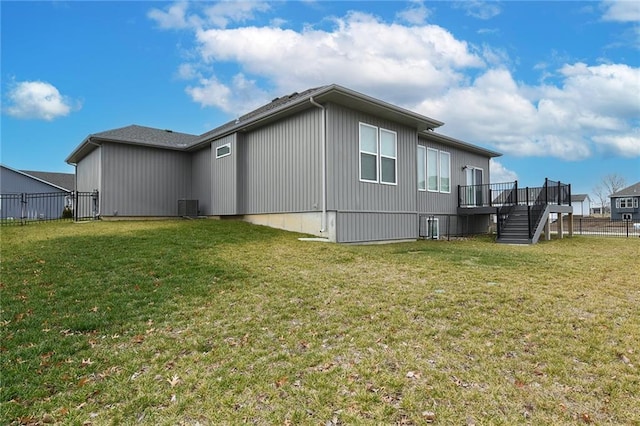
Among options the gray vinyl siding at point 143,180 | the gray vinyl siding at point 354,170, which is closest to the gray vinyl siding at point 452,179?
the gray vinyl siding at point 354,170

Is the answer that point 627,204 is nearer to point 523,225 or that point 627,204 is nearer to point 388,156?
point 523,225

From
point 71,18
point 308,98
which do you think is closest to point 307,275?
point 308,98

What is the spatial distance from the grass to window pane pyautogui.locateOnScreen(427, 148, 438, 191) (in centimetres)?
843

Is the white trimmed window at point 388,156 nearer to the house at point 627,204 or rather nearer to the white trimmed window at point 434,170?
the white trimmed window at point 434,170

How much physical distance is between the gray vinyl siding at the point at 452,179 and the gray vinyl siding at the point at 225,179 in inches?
278

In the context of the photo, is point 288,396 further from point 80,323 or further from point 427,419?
point 80,323

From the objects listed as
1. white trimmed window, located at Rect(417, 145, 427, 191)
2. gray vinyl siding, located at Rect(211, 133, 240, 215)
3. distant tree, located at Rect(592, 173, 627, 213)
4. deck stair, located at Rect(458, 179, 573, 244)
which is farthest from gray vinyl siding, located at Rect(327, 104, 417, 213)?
distant tree, located at Rect(592, 173, 627, 213)

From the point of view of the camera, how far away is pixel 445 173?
15883 mm

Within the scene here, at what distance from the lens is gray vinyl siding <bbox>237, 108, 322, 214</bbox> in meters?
10.4

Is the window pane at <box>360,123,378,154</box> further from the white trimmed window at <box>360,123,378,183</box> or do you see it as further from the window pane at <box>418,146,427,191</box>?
the window pane at <box>418,146,427,191</box>

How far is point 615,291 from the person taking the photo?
5363mm

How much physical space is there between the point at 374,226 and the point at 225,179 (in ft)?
19.0

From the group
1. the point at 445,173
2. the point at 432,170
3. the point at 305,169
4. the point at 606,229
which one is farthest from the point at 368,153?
the point at 606,229

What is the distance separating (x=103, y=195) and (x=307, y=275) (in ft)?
36.4
